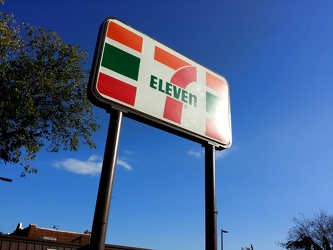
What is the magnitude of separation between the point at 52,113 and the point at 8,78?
9.02 ft

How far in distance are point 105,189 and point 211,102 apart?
157cm

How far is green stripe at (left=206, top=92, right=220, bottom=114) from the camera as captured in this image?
2.79 metres

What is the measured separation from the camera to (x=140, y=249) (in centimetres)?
1559

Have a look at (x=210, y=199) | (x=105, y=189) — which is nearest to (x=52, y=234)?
(x=210, y=199)

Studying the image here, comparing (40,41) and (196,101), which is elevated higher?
(40,41)

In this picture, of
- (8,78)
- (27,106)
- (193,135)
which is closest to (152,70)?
(193,135)

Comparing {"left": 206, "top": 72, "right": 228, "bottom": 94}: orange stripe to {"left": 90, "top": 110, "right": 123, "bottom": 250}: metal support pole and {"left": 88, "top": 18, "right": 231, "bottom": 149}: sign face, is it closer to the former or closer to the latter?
{"left": 88, "top": 18, "right": 231, "bottom": 149}: sign face

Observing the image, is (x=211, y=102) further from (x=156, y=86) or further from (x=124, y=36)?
(x=124, y=36)

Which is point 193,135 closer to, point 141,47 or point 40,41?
point 141,47

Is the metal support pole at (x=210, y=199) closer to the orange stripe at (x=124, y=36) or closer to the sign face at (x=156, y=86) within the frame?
the sign face at (x=156, y=86)

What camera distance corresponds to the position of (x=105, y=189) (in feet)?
5.41

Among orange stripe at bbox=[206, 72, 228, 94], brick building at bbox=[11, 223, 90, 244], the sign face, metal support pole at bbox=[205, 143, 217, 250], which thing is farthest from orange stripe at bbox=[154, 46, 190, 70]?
brick building at bbox=[11, 223, 90, 244]

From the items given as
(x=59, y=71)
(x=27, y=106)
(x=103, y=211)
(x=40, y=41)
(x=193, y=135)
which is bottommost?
(x=103, y=211)

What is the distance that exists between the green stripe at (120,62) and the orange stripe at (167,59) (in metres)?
0.30
